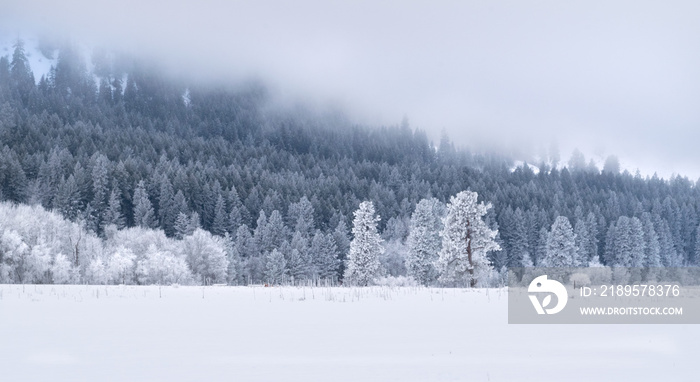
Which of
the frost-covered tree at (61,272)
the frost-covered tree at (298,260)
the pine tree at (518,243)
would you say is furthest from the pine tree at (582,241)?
the frost-covered tree at (61,272)

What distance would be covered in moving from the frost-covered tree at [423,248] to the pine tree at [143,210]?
56.8 meters

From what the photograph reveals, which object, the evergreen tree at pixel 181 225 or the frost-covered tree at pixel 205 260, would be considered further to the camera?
the evergreen tree at pixel 181 225

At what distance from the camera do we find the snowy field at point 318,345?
28.2ft

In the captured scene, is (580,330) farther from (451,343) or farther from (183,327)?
(183,327)

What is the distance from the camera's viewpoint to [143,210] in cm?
10031

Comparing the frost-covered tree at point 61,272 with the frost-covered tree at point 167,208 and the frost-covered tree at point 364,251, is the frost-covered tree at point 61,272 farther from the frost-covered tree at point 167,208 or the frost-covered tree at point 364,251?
the frost-covered tree at point 167,208

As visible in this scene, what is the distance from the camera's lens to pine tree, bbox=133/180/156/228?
9844 cm

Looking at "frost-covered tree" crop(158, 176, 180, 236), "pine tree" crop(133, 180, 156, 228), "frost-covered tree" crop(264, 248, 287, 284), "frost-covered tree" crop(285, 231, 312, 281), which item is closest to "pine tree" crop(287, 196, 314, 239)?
"frost-covered tree" crop(285, 231, 312, 281)

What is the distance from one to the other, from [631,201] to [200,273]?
5283 inches

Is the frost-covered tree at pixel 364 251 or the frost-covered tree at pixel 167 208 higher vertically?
the frost-covered tree at pixel 167 208

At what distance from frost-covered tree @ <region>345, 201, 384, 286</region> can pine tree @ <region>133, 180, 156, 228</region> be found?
2150 inches

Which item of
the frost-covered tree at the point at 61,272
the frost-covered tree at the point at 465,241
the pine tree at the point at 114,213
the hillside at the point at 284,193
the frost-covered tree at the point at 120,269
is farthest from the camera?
the hillside at the point at 284,193

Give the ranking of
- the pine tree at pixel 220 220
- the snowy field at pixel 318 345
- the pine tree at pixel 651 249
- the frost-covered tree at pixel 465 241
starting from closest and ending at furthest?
the snowy field at pixel 318 345
the frost-covered tree at pixel 465 241
the pine tree at pixel 651 249
the pine tree at pixel 220 220

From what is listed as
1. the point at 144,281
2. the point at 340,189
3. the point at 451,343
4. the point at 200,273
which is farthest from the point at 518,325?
the point at 340,189
